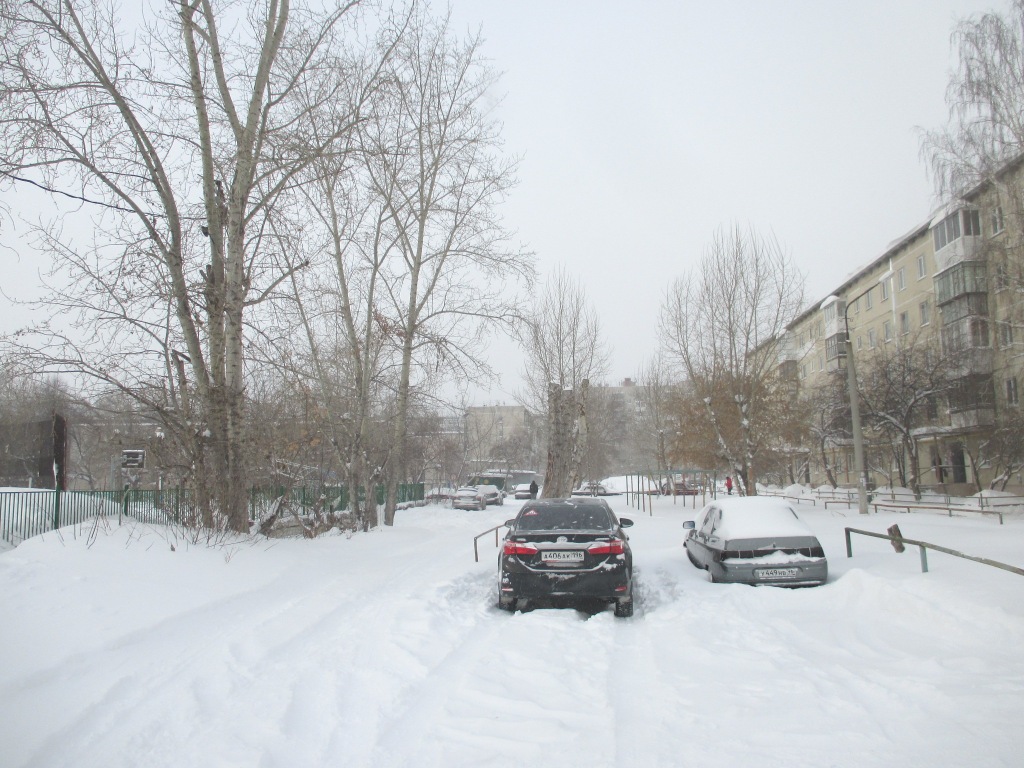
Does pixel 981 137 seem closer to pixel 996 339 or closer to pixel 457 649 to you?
pixel 996 339

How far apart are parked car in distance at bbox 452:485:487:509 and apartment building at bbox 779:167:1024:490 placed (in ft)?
59.7

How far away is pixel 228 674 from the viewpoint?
18.5 ft

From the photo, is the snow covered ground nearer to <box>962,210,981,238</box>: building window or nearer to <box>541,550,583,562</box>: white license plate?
<box>541,550,583,562</box>: white license plate

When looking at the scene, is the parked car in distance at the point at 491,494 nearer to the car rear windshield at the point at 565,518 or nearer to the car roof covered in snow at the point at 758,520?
the car roof covered in snow at the point at 758,520

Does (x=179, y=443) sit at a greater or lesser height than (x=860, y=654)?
greater

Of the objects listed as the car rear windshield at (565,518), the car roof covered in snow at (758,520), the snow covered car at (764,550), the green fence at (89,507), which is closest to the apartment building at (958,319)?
the car roof covered in snow at (758,520)

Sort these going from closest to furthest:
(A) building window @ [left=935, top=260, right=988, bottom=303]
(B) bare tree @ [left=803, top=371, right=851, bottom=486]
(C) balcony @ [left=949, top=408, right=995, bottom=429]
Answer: (C) balcony @ [left=949, top=408, right=995, bottom=429]
(A) building window @ [left=935, top=260, right=988, bottom=303]
(B) bare tree @ [left=803, top=371, right=851, bottom=486]

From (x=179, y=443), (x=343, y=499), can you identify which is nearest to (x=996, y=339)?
(x=343, y=499)

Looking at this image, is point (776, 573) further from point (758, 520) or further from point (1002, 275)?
point (1002, 275)

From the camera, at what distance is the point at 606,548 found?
8.64 metres

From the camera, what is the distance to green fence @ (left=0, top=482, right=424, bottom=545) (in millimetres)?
12641

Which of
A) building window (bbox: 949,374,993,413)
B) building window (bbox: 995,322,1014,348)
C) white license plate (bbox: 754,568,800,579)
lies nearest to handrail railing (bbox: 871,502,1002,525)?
building window (bbox: 949,374,993,413)

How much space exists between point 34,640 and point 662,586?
7.92 metres

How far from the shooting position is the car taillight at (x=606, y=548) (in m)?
8.62
